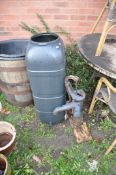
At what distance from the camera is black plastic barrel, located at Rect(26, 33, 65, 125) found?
129 inches

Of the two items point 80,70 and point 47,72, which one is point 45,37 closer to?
point 47,72

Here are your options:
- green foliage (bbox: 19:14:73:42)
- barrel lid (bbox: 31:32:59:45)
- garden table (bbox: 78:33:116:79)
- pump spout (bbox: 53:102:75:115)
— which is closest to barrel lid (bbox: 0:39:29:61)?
green foliage (bbox: 19:14:73:42)

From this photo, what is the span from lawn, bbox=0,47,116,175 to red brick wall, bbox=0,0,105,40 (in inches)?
21.6

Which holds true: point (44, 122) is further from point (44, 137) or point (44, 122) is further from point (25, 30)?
point (25, 30)

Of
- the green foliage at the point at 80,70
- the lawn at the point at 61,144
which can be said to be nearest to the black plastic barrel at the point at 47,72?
the lawn at the point at 61,144

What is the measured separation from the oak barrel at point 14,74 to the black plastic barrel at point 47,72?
338mm

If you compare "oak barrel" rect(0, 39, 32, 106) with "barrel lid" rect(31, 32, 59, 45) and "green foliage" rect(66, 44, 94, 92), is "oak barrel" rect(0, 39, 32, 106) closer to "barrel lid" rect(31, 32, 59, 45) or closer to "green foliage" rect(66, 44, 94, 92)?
"barrel lid" rect(31, 32, 59, 45)

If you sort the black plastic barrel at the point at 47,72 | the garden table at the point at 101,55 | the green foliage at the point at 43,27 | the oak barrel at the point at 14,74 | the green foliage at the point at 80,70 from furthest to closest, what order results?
the green foliage at the point at 43,27 < the green foliage at the point at 80,70 < the oak barrel at the point at 14,74 < the black plastic barrel at the point at 47,72 < the garden table at the point at 101,55

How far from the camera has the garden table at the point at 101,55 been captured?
314 centimetres

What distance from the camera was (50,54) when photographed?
10.8 feet

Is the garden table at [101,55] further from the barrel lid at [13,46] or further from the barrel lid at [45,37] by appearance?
the barrel lid at [13,46]

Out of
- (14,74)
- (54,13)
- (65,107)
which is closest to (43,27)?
(54,13)

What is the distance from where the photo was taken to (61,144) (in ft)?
11.5

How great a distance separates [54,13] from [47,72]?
1276mm
